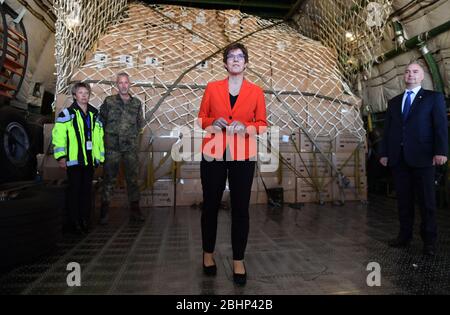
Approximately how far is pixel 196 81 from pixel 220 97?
2.65 m

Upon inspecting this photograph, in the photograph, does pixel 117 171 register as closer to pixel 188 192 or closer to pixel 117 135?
pixel 117 135

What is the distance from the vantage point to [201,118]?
5.74ft

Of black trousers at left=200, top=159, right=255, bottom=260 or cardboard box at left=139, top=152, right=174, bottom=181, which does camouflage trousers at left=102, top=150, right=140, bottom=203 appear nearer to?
cardboard box at left=139, top=152, right=174, bottom=181

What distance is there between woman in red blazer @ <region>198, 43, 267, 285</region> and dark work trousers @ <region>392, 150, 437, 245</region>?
4.59 feet

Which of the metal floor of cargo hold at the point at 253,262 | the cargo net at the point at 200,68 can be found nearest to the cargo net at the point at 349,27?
the cargo net at the point at 200,68

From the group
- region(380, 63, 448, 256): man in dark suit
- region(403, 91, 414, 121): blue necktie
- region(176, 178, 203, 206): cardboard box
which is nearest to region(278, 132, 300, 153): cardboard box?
region(176, 178, 203, 206): cardboard box

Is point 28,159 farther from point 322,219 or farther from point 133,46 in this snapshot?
point 322,219

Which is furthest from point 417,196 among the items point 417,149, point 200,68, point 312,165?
point 200,68

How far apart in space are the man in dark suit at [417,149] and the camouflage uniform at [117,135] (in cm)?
256

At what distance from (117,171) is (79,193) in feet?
1.67

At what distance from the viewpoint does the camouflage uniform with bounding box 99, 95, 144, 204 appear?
306cm

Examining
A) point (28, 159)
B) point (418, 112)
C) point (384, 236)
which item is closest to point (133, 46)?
point (28, 159)

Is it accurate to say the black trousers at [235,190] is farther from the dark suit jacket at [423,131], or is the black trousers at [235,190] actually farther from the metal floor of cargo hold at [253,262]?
the dark suit jacket at [423,131]

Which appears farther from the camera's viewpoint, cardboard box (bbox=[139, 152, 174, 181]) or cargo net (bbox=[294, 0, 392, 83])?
cargo net (bbox=[294, 0, 392, 83])
